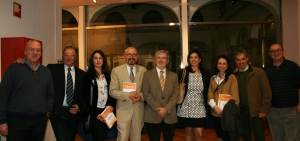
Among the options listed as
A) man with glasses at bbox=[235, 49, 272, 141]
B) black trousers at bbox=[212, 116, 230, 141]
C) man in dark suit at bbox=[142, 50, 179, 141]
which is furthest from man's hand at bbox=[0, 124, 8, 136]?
man with glasses at bbox=[235, 49, 272, 141]

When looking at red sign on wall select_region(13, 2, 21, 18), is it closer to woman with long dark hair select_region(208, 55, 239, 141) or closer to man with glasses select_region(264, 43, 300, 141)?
woman with long dark hair select_region(208, 55, 239, 141)

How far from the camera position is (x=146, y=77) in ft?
9.92

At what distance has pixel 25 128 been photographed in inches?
95.3

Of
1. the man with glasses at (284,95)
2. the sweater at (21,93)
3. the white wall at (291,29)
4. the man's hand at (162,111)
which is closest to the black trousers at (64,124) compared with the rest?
the sweater at (21,93)

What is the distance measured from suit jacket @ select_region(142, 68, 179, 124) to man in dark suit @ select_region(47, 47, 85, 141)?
0.83 metres

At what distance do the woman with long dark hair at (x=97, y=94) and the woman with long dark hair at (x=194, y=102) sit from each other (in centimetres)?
95

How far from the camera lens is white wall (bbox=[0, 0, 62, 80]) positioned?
2967mm

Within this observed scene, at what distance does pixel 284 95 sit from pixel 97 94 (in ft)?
8.30

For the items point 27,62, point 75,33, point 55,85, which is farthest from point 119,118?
point 75,33

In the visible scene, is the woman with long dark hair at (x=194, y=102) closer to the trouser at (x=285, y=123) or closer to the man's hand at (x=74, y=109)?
the trouser at (x=285, y=123)

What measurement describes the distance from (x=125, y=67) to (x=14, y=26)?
5.01 ft

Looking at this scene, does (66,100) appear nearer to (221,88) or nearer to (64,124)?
(64,124)

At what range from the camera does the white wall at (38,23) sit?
297 centimetres

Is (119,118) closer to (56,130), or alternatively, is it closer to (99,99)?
(99,99)
